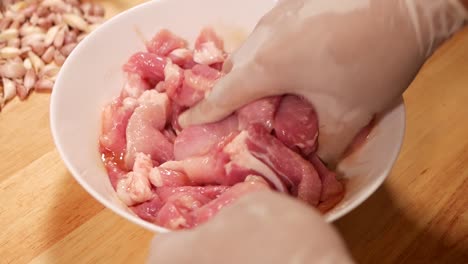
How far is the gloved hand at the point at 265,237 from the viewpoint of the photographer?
2.12 feet

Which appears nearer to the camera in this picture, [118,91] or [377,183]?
[377,183]

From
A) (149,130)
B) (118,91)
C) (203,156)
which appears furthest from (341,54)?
(118,91)

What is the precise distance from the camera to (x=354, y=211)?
4.07 feet

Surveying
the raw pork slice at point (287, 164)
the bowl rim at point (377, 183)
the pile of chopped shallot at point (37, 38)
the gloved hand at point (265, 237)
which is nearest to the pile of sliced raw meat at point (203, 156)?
the raw pork slice at point (287, 164)

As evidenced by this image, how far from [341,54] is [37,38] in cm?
102

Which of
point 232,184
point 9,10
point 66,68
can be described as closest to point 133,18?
point 66,68

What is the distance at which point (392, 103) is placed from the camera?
1060mm

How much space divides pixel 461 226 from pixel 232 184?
1.88 ft

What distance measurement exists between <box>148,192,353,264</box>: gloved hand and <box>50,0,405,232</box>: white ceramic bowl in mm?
216

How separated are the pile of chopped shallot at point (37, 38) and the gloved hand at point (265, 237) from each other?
0.97 m

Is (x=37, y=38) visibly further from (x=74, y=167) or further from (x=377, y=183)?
(x=377, y=183)

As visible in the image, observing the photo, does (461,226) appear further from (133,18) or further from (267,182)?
(133,18)

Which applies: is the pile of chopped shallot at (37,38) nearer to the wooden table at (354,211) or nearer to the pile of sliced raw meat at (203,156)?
the wooden table at (354,211)

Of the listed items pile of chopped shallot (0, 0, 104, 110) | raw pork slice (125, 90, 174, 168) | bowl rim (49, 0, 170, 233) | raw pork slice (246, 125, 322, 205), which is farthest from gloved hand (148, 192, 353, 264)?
pile of chopped shallot (0, 0, 104, 110)
